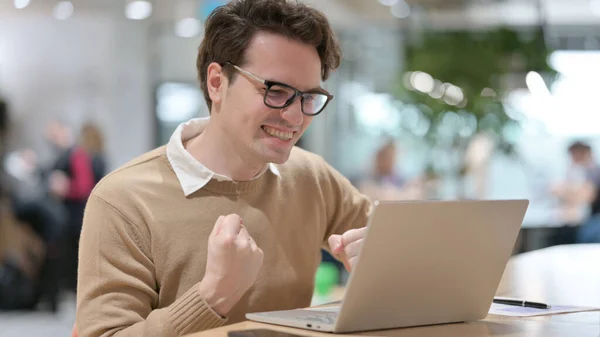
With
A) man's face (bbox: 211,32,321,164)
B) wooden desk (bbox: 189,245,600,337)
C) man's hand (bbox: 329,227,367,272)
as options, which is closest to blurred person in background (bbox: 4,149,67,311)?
wooden desk (bbox: 189,245,600,337)

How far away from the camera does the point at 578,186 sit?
9367mm

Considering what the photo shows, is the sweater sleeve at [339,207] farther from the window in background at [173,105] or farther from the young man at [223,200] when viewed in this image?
the window in background at [173,105]

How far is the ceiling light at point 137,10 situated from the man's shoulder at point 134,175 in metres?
6.68

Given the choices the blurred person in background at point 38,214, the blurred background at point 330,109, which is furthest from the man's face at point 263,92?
the blurred person in background at point 38,214

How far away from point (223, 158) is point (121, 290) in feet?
1.52

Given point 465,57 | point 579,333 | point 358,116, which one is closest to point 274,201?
point 579,333

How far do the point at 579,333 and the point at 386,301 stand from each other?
1.17 feet

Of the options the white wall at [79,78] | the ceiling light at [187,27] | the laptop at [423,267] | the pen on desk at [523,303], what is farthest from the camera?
the ceiling light at [187,27]

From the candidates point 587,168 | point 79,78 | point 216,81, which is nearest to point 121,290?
point 216,81

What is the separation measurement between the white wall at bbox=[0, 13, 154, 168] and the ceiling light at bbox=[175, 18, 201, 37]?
307mm

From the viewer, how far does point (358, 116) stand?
9297 millimetres

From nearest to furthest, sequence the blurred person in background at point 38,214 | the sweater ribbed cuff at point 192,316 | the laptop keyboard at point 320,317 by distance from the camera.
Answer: the laptop keyboard at point 320,317, the sweater ribbed cuff at point 192,316, the blurred person in background at point 38,214

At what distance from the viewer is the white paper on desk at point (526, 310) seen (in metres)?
1.96

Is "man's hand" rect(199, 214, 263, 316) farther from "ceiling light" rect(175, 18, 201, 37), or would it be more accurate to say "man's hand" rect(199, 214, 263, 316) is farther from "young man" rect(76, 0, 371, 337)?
"ceiling light" rect(175, 18, 201, 37)
